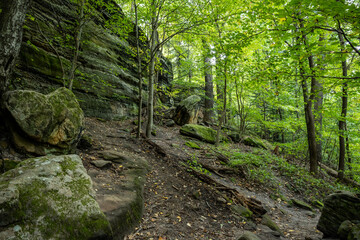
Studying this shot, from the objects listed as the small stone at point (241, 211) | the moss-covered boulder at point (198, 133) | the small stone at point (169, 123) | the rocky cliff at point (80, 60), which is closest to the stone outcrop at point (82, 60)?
the rocky cliff at point (80, 60)

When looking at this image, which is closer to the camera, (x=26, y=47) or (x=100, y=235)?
(x=100, y=235)

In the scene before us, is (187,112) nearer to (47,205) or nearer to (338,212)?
(338,212)

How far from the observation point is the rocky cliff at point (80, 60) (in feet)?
22.5

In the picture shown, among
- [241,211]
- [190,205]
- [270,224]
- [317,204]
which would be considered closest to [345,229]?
[270,224]

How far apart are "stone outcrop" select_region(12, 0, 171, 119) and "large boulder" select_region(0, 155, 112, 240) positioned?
458 cm

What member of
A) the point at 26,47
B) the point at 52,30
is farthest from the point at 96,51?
the point at 26,47

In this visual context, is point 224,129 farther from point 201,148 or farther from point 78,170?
point 78,170

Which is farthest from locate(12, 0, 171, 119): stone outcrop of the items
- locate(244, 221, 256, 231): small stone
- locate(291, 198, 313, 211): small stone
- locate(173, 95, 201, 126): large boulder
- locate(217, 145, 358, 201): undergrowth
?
locate(291, 198, 313, 211): small stone

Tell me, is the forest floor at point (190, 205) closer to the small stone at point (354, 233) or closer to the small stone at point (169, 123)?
the small stone at point (354, 233)

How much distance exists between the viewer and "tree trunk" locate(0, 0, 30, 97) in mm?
3615

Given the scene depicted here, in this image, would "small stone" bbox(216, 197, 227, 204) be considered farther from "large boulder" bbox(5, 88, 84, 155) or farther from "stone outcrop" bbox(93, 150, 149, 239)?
"large boulder" bbox(5, 88, 84, 155)

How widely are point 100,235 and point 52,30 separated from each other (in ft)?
29.9

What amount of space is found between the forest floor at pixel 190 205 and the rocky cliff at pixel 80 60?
252cm

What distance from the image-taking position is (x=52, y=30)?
310 inches
